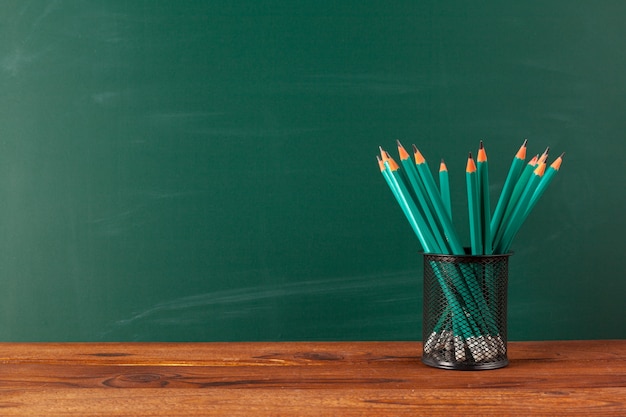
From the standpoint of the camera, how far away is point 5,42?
3.56ft

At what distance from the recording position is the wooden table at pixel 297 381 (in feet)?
2.27

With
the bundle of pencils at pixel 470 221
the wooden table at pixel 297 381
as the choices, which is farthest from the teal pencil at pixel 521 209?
the wooden table at pixel 297 381

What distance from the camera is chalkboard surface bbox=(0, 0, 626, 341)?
1085 mm

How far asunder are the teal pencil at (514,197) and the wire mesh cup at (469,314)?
3 centimetres

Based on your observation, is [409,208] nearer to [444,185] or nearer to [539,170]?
[444,185]

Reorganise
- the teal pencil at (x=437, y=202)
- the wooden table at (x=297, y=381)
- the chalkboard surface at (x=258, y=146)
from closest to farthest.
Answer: the wooden table at (x=297, y=381) → the teal pencil at (x=437, y=202) → the chalkboard surface at (x=258, y=146)

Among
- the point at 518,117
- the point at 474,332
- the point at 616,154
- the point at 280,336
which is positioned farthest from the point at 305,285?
the point at 616,154

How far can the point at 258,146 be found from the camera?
109 centimetres

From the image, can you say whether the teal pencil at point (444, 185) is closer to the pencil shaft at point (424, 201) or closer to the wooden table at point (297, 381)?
the pencil shaft at point (424, 201)

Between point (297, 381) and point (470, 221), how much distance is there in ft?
0.96

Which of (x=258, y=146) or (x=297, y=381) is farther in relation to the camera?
(x=258, y=146)

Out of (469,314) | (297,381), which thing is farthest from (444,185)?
(297,381)

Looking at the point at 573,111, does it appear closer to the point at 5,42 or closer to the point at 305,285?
the point at 305,285

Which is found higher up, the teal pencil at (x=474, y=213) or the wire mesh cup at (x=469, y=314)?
the teal pencil at (x=474, y=213)
